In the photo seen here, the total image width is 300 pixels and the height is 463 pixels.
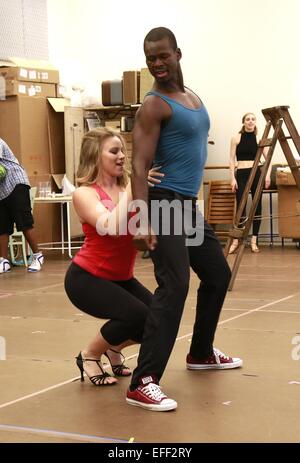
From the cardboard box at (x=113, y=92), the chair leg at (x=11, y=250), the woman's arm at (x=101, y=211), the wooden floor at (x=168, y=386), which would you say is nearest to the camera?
the wooden floor at (x=168, y=386)

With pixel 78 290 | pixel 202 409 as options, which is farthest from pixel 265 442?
pixel 78 290

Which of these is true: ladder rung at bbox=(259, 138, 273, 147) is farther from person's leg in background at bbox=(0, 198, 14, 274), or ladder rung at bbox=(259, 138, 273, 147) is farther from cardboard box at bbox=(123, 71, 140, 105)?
cardboard box at bbox=(123, 71, 140, 105)

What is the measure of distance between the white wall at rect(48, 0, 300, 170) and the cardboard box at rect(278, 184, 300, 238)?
3.17ft

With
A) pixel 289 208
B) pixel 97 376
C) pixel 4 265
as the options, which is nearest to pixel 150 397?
pixel 97 376

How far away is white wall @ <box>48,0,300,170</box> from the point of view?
35.9 feet

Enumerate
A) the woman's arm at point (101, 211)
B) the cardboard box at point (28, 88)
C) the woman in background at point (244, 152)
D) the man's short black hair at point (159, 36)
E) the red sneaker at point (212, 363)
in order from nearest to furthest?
the man's short black hair at point (159, 36), the woman's arm at point (101, 211), the red sneaker at point (212, 363), the woman in background at point (244, 152), the cardboard box at point (28, 88)

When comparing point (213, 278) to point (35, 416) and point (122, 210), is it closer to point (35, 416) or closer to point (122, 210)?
point (122, 210)

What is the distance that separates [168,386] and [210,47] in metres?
8.70

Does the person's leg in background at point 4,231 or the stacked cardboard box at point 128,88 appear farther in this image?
the stacked cardboard box at point 128,88

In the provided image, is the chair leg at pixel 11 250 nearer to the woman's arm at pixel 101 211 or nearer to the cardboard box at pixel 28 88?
the cardboard box at pixel 28 88

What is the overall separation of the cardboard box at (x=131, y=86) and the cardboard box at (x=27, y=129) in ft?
3.64

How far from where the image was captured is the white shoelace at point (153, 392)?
3.04 metres

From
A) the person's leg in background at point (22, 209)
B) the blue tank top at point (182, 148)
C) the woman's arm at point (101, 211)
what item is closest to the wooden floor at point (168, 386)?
the woman's arm at point (101, 211)
